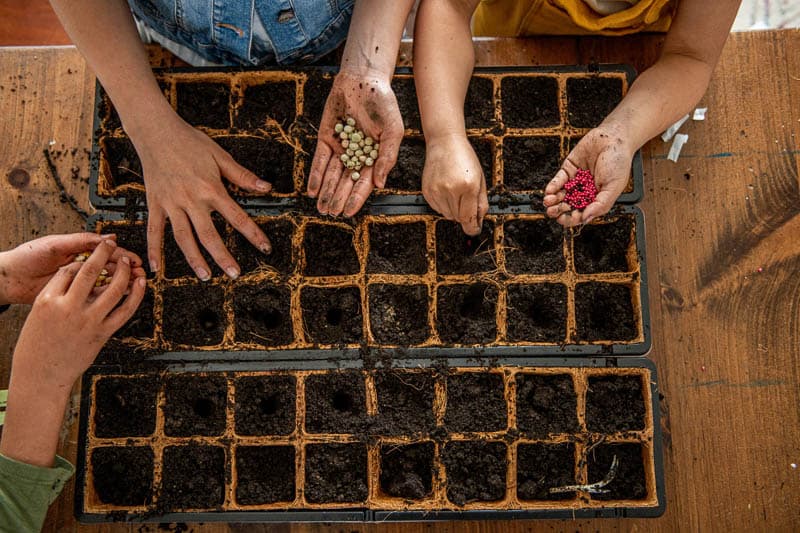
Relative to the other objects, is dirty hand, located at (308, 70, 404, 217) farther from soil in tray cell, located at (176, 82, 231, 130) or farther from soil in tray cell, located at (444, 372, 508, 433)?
soil in tray cell, located at (444, 372, 508, 433)

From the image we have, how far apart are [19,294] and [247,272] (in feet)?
1.54

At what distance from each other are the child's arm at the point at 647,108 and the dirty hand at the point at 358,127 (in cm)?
35

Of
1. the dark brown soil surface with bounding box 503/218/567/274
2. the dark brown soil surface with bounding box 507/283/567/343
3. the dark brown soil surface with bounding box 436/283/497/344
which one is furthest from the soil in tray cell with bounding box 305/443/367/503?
the dark brown soil surface with bounding box 503/218/567/274

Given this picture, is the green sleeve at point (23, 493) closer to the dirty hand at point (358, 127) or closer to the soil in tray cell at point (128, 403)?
the soil in tray cell at point (128, 403)

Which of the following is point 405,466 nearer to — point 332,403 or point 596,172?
point 332,403

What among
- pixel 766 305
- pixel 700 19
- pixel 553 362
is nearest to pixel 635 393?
pixel 553 362

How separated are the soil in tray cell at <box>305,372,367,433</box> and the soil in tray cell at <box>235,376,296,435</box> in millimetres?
40

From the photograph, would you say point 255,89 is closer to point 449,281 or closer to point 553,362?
point 449,281

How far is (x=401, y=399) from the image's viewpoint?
4.18ft

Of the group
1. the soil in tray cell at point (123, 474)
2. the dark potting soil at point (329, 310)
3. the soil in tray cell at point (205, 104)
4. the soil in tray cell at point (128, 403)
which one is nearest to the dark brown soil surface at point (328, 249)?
the dark potting soil at point (329, 310)

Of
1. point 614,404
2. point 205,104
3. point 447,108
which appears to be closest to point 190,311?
point 205,104

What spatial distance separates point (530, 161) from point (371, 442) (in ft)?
2.33

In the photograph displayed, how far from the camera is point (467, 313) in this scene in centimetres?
135

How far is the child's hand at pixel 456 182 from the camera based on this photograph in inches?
45.4
